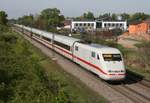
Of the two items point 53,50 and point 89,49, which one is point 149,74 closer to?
point 89,49

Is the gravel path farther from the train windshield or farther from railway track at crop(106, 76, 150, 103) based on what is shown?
the train windshield

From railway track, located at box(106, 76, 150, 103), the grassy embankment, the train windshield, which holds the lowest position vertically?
railway track, located at box(106, 76, 150, 103)

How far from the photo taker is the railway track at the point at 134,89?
816 inches

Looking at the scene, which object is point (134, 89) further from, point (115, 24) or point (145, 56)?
point (115, 24)

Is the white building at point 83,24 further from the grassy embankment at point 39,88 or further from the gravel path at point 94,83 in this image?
the grassy embankment at point 39,88

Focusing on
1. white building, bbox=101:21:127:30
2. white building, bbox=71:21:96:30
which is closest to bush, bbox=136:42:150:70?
white building, bbox=101:21:127:30

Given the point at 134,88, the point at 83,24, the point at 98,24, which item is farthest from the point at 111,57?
the point at 83,24

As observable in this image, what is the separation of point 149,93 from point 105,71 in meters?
3.43

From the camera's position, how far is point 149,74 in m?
30.3

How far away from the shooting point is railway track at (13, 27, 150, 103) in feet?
68.0

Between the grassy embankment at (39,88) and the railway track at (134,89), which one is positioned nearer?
the grassy embankment at (39,88)

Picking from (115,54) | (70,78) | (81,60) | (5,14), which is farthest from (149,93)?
(5,14)

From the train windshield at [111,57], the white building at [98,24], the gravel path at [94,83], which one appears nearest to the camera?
the gravel path at [94,83]

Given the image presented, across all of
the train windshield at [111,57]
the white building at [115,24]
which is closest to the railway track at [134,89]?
the train windshield at [111,57]
